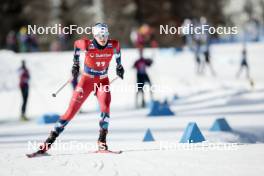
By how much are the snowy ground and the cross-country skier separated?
0.42m

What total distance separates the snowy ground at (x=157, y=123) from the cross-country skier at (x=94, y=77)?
0.42m

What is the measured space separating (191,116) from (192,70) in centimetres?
1377

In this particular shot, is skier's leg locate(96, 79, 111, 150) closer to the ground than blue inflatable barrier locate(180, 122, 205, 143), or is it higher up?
higher up

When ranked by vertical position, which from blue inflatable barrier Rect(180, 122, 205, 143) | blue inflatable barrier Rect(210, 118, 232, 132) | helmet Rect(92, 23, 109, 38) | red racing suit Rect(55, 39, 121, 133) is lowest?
blue inflatable barrier Rect(180, 122, 205, 143)

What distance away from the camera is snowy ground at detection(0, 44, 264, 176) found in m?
8.36

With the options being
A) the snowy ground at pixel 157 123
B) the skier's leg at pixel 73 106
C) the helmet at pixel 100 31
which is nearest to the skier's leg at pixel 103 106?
the skier's leg at pixel 73 106

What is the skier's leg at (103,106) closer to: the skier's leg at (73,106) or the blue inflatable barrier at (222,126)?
the skier's leg at (73,106)

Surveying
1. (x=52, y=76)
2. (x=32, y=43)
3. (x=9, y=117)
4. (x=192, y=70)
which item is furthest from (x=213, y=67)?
(x=9, y=117)

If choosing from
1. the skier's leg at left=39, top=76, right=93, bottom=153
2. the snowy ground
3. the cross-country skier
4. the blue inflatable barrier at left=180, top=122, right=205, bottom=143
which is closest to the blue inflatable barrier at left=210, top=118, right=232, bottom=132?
the snowy ground

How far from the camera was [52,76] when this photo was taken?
30.2 metres

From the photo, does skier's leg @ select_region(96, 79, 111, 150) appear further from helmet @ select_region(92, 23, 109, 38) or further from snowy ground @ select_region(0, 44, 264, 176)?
helmet @ select_region(92, 23, 109, 38)

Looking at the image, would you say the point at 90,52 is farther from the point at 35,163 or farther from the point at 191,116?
the point at 191,116

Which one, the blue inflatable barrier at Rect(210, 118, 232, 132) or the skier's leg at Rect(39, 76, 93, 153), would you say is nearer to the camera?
the skier's leg at Rect(39, 76, 93, 153)

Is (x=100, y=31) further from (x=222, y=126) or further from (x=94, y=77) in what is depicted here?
(x=222, y=126)
